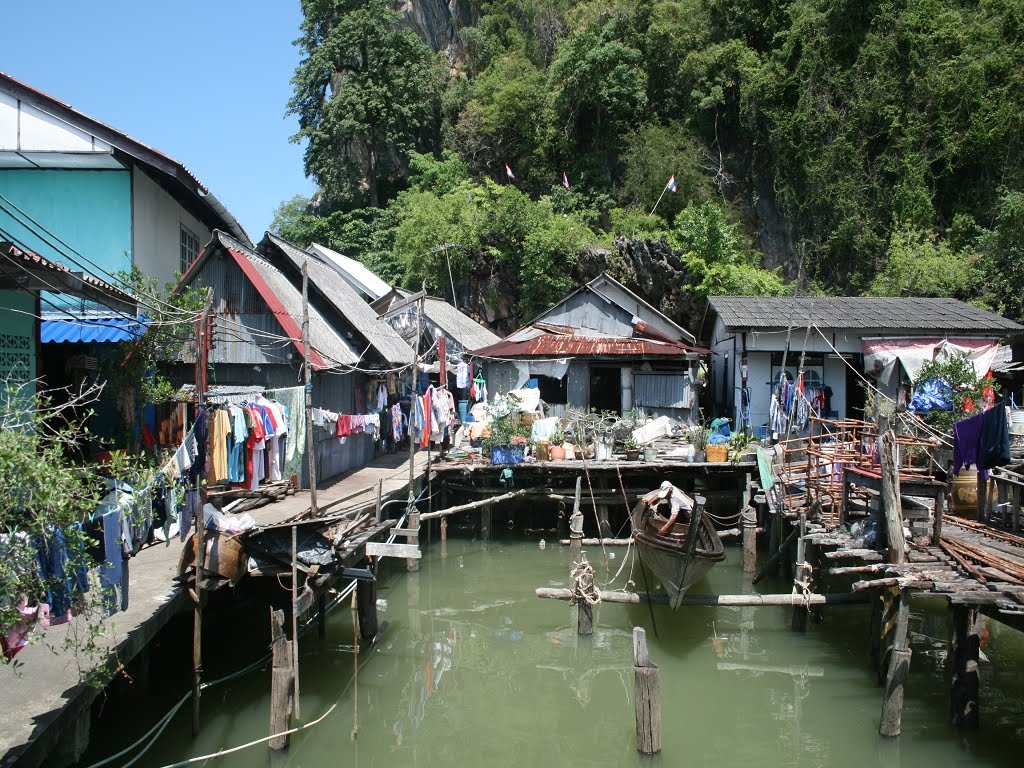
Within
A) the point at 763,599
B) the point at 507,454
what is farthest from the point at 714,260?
the point at 763,599

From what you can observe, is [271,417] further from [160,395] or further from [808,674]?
[808,674]

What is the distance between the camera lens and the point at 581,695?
11234 mm

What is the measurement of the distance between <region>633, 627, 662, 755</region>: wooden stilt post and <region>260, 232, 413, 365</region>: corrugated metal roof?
11.8 meters

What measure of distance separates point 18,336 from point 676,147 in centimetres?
2867

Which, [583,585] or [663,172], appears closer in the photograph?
[583,585]

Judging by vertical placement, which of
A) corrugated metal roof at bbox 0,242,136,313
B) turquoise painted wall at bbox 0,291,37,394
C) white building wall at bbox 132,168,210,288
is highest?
white building wall at bbox 132,168,210,288

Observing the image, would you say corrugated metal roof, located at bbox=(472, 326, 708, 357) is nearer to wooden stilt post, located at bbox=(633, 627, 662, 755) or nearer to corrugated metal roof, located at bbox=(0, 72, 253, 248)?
corrugated metal roof, located at bbox=(0, 72, 253, 248)

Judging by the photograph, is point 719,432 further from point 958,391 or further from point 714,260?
point 714,260

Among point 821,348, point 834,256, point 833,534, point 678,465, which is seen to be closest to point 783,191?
point 834,256

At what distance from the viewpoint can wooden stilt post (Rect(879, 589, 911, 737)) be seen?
871cm

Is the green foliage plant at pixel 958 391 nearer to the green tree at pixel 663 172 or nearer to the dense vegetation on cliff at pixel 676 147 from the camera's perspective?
the dense vegetation on cliff at pixel 676 147

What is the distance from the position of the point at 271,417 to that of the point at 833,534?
9217 mm

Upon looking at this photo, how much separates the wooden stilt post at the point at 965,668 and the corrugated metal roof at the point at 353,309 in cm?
1360

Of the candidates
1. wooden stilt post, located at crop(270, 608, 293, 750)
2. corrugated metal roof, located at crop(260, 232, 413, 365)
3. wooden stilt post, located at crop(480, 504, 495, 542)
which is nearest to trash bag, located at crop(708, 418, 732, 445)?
wooden stilt post, located at crop(480, 504, 495, 542)
